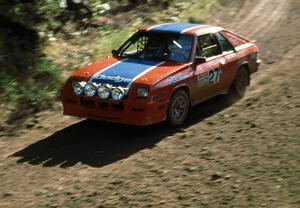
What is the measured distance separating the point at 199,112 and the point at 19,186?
3742 millimetres

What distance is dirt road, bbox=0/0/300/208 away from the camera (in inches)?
251

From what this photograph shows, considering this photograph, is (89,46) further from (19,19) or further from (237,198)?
(237,198)

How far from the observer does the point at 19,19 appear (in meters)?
12.9

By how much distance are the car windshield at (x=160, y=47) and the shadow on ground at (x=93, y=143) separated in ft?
3.58

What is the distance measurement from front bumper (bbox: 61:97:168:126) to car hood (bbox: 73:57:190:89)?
0.94ft

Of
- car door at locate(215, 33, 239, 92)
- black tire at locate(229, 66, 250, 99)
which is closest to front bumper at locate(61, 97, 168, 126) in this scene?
car door at locate(215, 33, 239, 92)

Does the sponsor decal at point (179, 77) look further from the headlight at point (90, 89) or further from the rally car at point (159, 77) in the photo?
the headlight at point (90, 89)

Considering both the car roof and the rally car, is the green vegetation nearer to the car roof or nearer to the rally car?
the rally car

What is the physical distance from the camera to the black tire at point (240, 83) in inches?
416

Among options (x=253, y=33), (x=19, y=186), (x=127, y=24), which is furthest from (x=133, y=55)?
(x=253, y=33)

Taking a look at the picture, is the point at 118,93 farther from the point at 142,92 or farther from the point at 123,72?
the point at 123,72

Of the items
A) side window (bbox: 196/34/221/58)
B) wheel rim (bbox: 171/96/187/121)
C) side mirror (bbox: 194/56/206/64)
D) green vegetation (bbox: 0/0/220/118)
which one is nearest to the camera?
wheel rim (bbox: 171/96/187/121)

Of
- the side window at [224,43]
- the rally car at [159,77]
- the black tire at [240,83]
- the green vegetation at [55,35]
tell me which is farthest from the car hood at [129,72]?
the green vegetation at [55,35]

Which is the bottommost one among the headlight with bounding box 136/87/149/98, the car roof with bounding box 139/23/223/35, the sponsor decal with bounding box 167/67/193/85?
the headlight with bounding box 136/87/149/98
